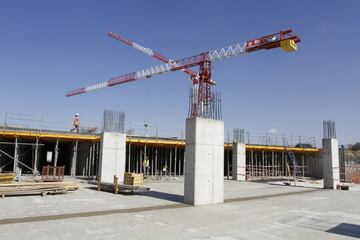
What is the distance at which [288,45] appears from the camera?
31.7 meters

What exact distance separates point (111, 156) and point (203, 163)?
1010 centimetres

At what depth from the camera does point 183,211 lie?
1198cm

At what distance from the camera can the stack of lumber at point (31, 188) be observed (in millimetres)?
14305

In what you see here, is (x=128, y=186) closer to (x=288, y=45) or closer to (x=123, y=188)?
(x=123, y=188)

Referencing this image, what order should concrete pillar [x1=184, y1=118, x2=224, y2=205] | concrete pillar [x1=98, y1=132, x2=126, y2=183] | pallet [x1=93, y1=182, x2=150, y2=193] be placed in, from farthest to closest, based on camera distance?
concrete pillar [x1=98, y1=132, x2=126, y2=183], pallet [x1=93, y1=182, x2=150, y2=193], concrete pillar [x1=184, y1=118, x2=224, y2=205]

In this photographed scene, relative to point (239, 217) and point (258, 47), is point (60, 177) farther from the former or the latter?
point (258, 47)

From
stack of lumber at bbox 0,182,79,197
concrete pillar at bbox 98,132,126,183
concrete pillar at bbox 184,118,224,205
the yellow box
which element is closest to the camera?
concrete pillar at bbox 184,118,224,205

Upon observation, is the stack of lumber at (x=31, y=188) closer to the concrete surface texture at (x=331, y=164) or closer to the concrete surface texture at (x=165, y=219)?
the concrete surface texture at (x=165, y=219)

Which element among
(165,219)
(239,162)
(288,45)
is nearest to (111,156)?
(165,219)

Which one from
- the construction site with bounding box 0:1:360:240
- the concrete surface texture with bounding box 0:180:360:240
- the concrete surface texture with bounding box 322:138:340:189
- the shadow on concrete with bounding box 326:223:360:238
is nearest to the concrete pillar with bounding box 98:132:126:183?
the construction site with bounding box 0:1:360:240

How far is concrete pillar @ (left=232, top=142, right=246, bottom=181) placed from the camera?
31.5 m

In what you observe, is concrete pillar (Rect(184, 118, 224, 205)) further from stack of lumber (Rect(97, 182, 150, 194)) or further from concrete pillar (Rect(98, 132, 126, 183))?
concrete pillar (Rect(98, 132, 126, 183))

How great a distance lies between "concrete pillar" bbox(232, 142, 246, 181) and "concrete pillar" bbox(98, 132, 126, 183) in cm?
1272

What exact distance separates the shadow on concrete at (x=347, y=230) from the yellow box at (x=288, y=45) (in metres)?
24.3
